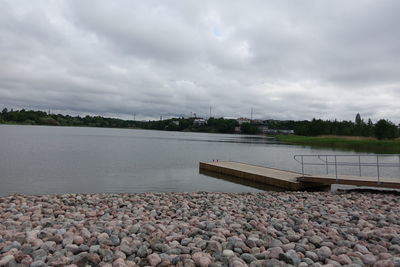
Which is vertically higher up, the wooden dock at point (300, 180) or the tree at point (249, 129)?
the tree at point (249, 129)

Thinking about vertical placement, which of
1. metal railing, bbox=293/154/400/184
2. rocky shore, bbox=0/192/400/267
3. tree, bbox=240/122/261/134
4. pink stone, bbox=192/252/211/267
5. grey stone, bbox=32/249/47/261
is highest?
tree, bbox=240/122/261/134

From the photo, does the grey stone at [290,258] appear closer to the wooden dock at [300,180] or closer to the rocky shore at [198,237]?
the rocky shore at [198,237]

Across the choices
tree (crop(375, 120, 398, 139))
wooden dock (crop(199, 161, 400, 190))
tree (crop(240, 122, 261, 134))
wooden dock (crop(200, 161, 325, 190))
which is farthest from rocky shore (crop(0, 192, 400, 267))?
tree (crop(240, 122, 261, 134))

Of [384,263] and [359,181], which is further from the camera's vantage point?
[359,181]

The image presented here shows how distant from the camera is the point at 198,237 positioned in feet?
16.7

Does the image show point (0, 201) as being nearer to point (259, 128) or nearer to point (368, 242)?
point (368, 242)

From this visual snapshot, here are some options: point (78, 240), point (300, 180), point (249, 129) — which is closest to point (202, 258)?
point (78, 240)

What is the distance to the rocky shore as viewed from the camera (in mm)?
4066

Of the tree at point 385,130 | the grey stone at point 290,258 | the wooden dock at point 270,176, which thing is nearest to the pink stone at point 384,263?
the grey stone at point 290,258

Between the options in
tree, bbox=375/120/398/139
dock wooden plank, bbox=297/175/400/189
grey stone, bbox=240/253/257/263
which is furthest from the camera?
tree, bbox=375/120/398/139

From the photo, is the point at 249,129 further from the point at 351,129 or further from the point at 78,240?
the point at 78,240

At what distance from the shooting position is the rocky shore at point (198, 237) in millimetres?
4066

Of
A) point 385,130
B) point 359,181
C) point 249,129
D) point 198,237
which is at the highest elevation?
point 249,129

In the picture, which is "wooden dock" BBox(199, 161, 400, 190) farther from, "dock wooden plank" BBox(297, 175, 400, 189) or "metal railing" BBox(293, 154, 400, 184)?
"metal railing" BBox(293, 154, 400, 184)
